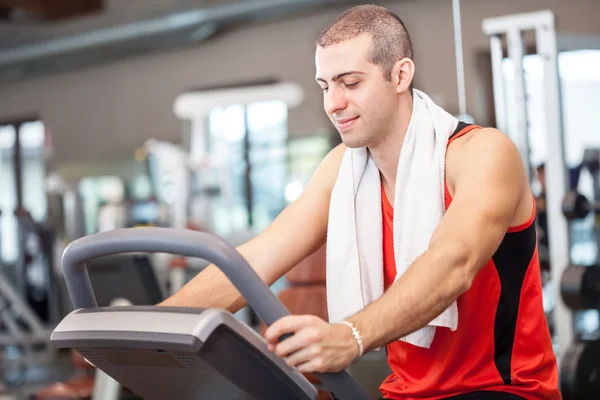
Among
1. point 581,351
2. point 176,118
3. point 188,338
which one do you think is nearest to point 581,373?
point 581,351

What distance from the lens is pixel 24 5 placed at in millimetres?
6316

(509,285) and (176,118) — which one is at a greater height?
(509,285)

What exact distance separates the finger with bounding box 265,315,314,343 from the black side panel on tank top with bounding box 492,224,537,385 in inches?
20.2

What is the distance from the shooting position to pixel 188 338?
3.08 feet

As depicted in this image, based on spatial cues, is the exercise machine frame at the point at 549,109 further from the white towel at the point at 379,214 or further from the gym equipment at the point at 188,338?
the gym equipment at the point at 188,338

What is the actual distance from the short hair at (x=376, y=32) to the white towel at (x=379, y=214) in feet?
0.46

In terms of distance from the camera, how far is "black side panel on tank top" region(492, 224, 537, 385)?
4.45 ft

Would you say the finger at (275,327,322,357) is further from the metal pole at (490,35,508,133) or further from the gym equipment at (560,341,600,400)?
the metal pole at (490,35,508,133)

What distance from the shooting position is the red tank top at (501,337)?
1.36 m

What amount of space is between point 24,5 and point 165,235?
598cm

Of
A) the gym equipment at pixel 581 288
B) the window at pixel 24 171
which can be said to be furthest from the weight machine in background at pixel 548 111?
the window at pixel 24 171

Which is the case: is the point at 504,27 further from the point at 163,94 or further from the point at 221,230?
the point at 163,94

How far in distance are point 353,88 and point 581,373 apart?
1677mm

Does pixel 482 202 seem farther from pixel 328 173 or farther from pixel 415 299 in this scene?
pixel 328 173
